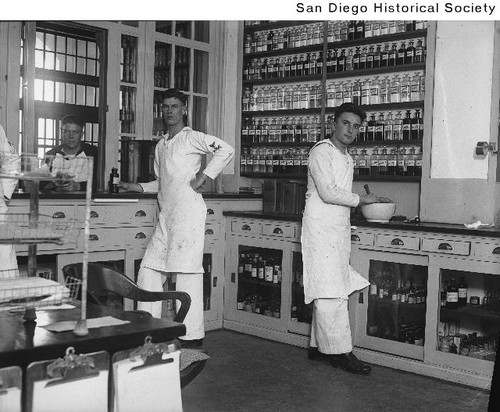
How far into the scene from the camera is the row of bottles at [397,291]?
4484 mm

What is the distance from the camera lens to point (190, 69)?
638 centimetres

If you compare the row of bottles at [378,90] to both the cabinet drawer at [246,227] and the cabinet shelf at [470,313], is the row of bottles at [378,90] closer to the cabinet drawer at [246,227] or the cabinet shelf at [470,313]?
the cabinet drawer at [246,227]

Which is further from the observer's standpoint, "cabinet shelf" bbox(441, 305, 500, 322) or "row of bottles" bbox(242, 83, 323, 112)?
"row of bottles" bbox(242, 83, 323, 112)

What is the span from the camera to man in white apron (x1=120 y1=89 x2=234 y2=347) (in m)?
4.55

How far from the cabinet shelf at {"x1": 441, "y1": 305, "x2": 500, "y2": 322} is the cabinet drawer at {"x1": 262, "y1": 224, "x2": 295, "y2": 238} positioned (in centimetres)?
129

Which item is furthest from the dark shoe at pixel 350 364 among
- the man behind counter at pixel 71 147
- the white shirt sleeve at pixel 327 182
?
the man behind counter at pixel 71 147

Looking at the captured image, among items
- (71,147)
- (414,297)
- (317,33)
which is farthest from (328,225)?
(71,147)

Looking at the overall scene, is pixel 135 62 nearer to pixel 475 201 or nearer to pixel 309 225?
pixel 309 225

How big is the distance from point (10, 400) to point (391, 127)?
4078mm

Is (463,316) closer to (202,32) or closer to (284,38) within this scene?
(284,38)

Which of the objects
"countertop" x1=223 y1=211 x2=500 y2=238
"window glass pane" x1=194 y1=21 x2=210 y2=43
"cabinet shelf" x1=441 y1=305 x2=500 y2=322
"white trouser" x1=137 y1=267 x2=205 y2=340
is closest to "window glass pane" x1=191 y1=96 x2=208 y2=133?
"window glass pane" x1=194 y1=21 x2=210 y2=43

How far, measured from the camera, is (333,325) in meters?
4.39

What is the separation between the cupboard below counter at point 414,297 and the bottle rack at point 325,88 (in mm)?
831

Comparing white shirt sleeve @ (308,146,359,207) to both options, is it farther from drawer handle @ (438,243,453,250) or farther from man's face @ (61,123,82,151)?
man's face @ (61,123,82,151)
